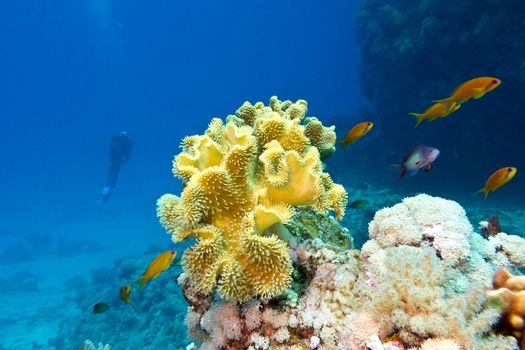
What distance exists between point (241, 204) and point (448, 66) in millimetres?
19619

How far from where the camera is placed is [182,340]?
10.4 metres

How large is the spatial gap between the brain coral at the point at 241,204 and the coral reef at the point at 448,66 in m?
17.5

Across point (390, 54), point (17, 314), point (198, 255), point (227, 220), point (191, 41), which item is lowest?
point (198, 255)

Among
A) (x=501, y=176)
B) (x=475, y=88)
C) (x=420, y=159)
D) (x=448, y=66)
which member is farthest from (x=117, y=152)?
(x=501, y=176)

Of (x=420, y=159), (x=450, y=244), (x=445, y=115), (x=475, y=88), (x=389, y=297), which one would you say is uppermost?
(x=445, y=115)

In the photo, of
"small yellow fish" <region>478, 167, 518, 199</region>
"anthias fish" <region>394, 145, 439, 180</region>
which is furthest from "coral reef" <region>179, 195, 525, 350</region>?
"anthias fish" <region>394, 145, 439, 180</region>

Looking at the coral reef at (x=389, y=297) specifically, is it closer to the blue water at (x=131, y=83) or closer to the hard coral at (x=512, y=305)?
the hard coral at (x=512, y=305)

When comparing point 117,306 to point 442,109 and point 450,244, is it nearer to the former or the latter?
point 442,109

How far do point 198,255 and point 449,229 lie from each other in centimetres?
175

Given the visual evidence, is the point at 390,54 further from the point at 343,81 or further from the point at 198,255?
the point at 343,81

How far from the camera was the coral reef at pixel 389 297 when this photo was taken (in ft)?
5.37

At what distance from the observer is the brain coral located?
6.52 ft

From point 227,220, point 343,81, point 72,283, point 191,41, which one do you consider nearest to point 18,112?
point 191,41

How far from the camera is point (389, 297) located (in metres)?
1.77
